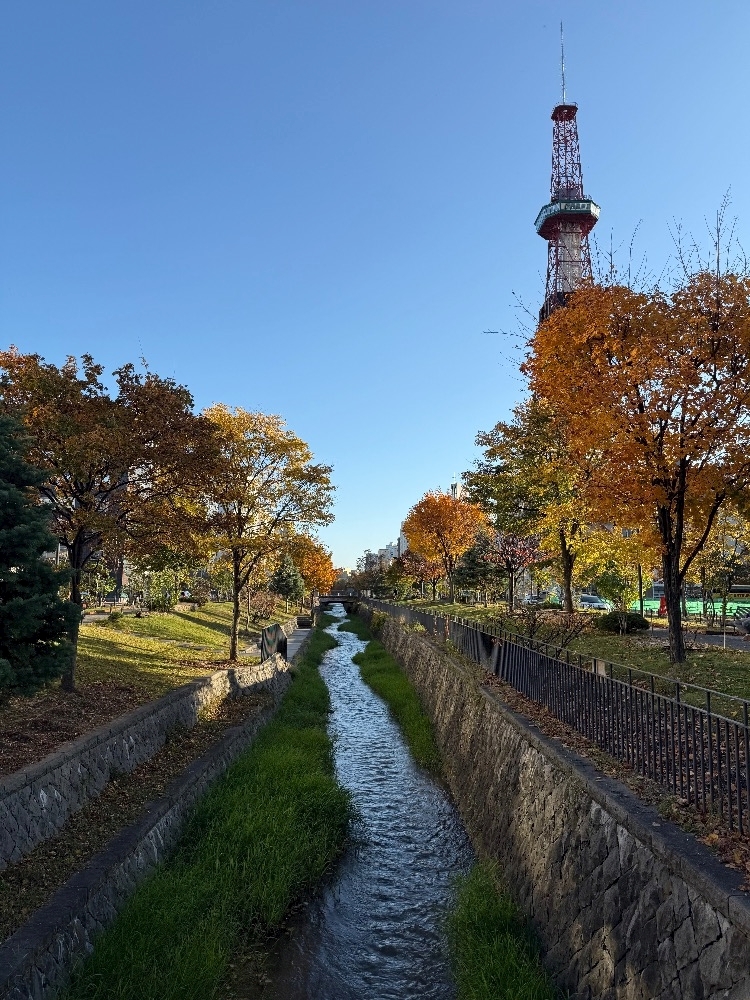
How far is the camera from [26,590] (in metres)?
7.79

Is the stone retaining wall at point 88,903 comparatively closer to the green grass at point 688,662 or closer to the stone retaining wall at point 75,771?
the stone retaining wall at point 75,771

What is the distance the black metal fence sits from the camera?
505 centimetres

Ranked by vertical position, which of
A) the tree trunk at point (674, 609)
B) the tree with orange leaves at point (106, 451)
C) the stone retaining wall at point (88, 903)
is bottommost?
the stone retaining wall at point (88, 903)

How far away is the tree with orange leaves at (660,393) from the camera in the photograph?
1132 cm

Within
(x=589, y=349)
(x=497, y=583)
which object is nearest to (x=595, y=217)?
(x=497, y=583)

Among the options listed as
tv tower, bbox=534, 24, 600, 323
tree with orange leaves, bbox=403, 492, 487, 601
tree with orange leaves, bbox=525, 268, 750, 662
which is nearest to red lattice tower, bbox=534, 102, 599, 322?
tv tower, bbox=534, 24, 600, 323

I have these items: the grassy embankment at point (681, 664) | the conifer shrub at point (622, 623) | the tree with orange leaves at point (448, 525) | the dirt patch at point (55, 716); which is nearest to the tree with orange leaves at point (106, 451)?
the dirt patch at point (55, 716)

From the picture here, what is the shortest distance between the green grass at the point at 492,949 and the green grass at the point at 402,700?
6403 millimetres

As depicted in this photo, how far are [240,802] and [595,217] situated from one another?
7733 centimetres

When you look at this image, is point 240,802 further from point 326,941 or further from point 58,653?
→ point 58,653

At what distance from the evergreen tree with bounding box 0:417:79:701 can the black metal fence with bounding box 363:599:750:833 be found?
681 cm

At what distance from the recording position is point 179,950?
18.1ft

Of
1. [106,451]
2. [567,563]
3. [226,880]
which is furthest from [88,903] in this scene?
[567,563]

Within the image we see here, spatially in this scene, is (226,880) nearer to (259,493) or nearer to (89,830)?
(89,830)
